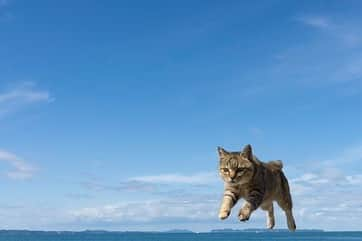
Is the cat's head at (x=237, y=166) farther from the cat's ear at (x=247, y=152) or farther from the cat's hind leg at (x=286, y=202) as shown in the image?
the cat's hind leg at (x=286, y=202)

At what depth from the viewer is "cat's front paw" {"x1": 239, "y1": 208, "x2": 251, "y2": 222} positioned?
579cm

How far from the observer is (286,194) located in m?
6.54

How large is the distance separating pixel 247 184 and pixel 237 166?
21 centimetres

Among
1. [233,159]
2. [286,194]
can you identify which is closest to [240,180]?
[233,159]

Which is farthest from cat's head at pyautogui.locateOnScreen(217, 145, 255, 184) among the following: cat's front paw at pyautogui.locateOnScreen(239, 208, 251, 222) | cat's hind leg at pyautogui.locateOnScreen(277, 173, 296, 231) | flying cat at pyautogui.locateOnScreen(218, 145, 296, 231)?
cat's hind leg at pyautogui.locateOnScreen(277, 173, 296, 231)

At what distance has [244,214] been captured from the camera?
5844 millimetres

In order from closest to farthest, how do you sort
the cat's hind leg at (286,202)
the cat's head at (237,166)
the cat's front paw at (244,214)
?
the cat's front paw at (244,214)
the cat's head at (237,166)
the cat's hind leg at (286,202)

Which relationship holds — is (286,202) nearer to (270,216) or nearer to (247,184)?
(270,216)

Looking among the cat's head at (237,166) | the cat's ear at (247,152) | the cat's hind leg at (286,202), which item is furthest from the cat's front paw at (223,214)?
the cat's hind leg at (286,202)

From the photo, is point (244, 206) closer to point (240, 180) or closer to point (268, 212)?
point (240, 180)

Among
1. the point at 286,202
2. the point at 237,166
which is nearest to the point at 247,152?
the point at 237,166

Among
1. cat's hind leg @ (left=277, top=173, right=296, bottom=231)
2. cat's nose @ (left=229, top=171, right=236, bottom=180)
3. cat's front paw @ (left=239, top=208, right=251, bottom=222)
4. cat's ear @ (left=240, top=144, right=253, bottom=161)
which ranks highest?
cat's ear @ (left=240, top=144, right=253, bottom=161)

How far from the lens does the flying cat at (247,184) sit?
5.93 meters

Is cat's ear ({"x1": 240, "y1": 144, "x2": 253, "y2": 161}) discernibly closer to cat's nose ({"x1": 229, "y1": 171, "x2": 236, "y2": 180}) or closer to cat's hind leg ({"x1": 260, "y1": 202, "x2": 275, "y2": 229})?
cat's nose ({"x1": 229, "y1": 171, "x2": 236, "y2": 180})
